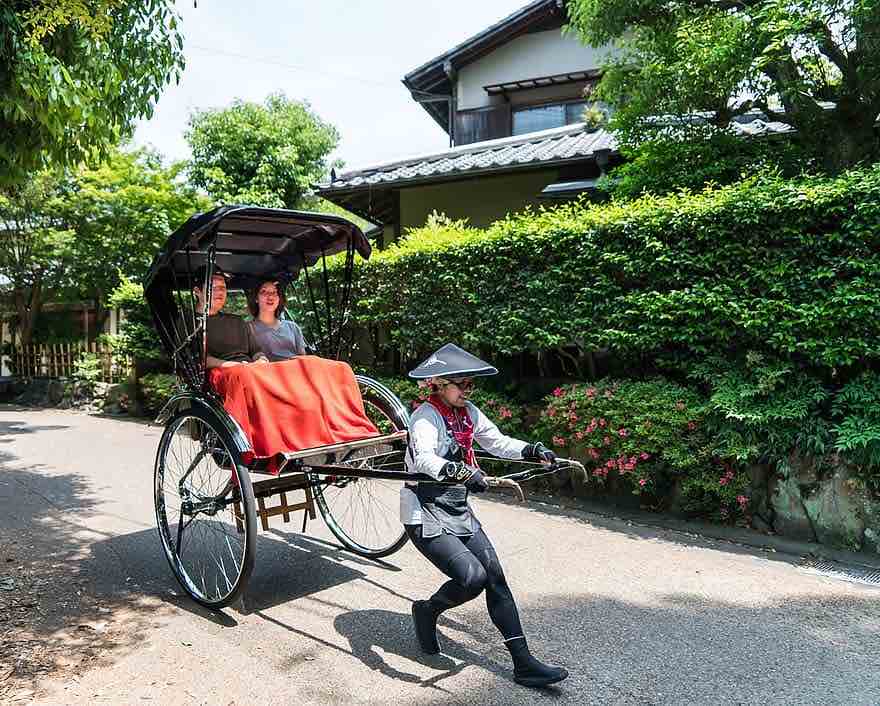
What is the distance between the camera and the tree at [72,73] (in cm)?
440

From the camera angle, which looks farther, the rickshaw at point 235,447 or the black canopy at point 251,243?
the black canopy at point 251,243

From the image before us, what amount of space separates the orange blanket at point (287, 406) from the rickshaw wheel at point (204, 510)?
206 mm

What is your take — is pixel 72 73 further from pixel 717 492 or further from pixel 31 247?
pixel 31 247

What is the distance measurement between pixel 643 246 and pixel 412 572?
3.68m

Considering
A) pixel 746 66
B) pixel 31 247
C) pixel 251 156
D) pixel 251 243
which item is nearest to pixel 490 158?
pixel 746 66

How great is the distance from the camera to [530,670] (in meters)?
3.30

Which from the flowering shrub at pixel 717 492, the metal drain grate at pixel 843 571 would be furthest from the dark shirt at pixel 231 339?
the metal drain grate at pixel 843 571

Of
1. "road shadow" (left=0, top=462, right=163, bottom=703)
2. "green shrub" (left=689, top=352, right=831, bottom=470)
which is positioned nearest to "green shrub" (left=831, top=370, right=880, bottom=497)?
"green shrub" (left=689, top=352, right=831, bottom=470)

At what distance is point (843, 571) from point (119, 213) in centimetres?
1425

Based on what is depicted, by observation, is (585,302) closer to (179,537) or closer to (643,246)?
(643,246)

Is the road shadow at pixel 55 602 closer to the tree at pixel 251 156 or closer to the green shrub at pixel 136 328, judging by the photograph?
the green shrub at pixel 136 328

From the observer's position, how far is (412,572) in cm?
492

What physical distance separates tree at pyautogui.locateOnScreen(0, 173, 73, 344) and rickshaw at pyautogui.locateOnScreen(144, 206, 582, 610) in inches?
418

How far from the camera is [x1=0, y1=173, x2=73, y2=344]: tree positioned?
14.6 metres
